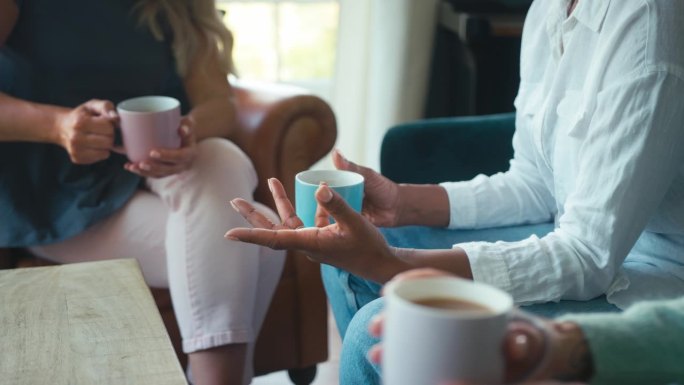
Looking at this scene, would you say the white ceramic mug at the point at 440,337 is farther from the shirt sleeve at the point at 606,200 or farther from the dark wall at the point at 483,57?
the dark wall at the point at 483,57

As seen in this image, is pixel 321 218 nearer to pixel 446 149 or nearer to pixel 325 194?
pixel 325 194

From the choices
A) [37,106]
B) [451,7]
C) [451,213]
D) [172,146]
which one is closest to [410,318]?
[451,213]

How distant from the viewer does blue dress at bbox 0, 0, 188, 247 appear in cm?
173

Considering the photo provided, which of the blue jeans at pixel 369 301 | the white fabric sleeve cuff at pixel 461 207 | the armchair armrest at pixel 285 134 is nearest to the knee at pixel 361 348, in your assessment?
the blue jeans at pixel 369 301

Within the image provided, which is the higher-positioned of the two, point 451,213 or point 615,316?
point 615,316

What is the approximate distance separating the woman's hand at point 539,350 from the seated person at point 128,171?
35.5 inches

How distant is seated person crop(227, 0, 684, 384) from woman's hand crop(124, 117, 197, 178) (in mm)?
375

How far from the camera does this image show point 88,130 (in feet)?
5.35

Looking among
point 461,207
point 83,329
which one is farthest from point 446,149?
point 83,329

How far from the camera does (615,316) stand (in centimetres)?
83

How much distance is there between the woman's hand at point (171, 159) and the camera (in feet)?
5.23

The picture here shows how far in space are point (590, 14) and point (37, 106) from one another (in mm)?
992

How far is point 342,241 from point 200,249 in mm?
648

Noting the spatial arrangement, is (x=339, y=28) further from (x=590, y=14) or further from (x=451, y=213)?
(x=590, y=14)
